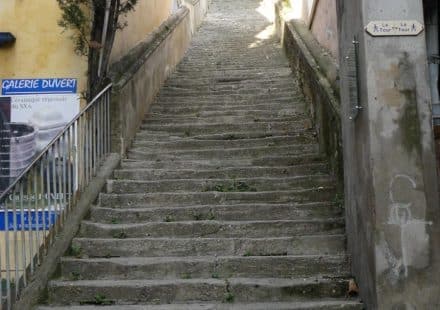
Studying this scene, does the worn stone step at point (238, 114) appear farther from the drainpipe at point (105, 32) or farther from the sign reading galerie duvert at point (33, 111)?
the drainpipe at point (105, 32)

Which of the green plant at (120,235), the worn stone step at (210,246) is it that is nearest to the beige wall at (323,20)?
the worn stone step at (210,246)

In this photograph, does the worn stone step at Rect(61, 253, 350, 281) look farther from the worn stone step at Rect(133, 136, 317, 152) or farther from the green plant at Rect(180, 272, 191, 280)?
the worn stone step at Rect(133, 136, 317, 152)

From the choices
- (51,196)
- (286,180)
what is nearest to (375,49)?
(286,180)

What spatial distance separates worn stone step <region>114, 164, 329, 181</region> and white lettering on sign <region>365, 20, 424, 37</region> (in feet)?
8.91

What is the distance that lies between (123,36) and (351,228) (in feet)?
18.6

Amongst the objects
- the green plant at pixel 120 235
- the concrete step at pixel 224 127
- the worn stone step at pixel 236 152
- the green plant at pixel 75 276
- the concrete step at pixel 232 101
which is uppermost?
the concrete step at pixel 232 101

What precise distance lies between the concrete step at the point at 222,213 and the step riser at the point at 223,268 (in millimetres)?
809

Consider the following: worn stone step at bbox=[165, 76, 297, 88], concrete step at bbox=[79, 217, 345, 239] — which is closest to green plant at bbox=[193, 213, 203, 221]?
concrete step at bbox=[79, 217, 345, 239]

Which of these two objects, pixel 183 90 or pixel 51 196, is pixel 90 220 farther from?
pixel 183 90

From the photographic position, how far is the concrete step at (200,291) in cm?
534

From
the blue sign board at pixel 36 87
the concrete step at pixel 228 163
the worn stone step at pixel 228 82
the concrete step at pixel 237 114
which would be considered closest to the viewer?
the concrete step at pixel 228 163

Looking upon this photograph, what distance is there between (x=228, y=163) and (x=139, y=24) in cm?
430

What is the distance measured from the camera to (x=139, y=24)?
10.7 meters

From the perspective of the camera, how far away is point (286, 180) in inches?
277
